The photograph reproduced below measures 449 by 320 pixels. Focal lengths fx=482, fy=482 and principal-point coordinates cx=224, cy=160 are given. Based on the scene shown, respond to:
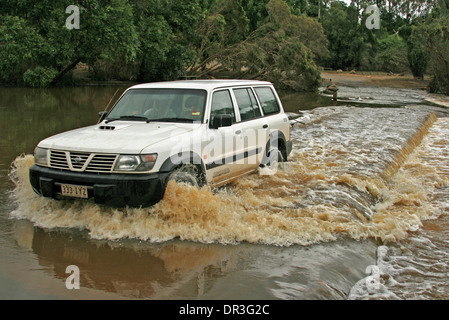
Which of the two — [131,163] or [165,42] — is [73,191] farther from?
[165,42]

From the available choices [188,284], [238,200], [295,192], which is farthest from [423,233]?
[188,284]

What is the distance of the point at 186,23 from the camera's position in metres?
33.2

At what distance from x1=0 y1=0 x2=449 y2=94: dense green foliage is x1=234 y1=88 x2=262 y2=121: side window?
2002 centimetres

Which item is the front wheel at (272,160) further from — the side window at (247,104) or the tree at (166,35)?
the tree at (166,35)

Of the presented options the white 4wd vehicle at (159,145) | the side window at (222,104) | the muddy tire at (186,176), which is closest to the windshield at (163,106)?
the white 4wd vehicle at (159,145)

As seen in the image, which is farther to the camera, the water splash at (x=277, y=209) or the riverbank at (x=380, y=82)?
the riverbank at (x=380, y=82)

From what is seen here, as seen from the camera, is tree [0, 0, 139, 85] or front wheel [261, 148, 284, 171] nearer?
front wheel [261, 148, 284, 171]

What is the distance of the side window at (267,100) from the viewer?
877cm

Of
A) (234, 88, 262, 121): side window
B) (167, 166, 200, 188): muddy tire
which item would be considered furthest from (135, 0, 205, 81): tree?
(167, 166, 200, 188): muddy tire

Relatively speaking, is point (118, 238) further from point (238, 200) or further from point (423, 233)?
point (423, 233)

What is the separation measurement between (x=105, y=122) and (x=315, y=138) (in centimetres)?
889

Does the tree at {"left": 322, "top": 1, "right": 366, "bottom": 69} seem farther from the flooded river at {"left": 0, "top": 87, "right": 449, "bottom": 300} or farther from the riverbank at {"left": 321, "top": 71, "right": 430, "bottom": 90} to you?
the flooded river at {"left": 0, "top": 87, "right": 449, "bottom": 300}

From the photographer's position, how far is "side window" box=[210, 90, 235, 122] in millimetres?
7237

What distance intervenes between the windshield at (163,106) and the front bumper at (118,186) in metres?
1.40
